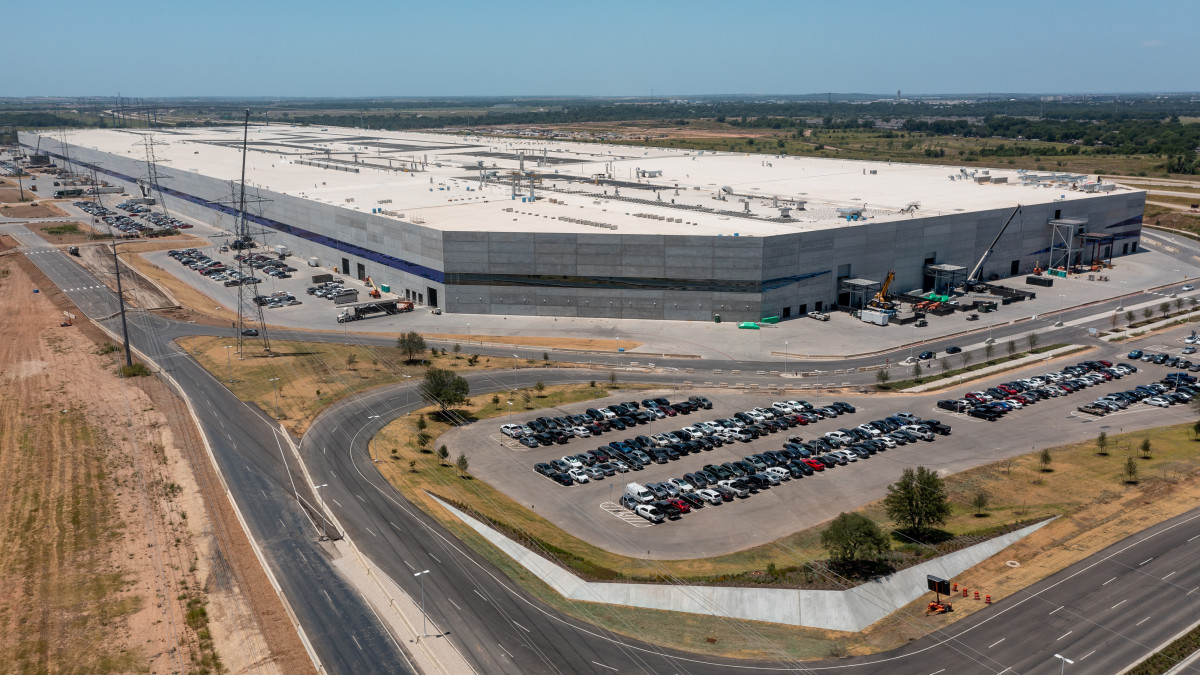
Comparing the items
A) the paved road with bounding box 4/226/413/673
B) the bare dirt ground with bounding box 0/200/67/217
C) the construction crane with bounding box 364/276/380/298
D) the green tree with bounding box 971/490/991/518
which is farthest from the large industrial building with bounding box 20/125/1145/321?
the green tree with bounding box 971/490/991/518

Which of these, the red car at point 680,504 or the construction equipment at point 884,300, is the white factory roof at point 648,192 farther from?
the red car at point 680,504

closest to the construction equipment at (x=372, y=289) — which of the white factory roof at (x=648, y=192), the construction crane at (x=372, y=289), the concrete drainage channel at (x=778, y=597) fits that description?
the construction crane at (x=372, y=289)

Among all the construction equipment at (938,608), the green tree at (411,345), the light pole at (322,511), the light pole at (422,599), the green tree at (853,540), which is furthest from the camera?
the green tree at (411,345)

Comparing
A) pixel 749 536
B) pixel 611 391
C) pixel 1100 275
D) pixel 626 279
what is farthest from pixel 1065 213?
pixel 749 536

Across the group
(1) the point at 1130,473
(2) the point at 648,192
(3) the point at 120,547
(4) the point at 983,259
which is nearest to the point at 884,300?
(4) the point at 983,259

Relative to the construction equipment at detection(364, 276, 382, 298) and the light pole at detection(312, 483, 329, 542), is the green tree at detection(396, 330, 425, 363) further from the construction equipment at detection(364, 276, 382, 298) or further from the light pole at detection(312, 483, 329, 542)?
the light pole at detection(312, 483, 329, 542)

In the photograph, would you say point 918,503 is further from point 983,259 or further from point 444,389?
point 983,259
